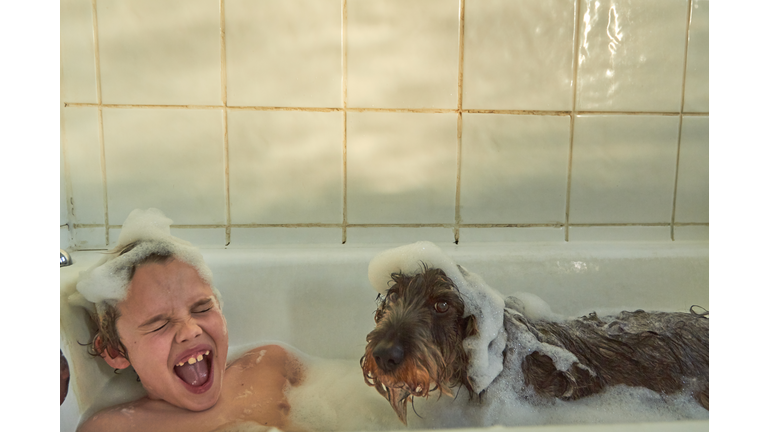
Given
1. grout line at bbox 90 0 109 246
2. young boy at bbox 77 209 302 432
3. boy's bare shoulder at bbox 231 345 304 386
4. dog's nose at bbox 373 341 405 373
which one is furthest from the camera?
grout line at bbox 90 0 109 246

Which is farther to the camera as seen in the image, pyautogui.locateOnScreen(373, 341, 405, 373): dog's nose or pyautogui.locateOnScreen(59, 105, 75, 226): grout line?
pyautogui.locateOnScreen(59, 105, 75, 226): grout line

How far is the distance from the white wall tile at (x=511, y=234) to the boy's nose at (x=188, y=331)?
669mm

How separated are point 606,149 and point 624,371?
0.63 meters


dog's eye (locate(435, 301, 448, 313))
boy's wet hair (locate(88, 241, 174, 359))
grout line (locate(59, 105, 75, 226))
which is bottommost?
boy's wet hair (locate(88, 241, 174, 359))

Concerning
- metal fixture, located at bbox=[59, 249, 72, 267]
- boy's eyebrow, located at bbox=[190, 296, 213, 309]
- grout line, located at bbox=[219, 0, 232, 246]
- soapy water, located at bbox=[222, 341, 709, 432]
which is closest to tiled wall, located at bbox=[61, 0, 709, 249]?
grout line, located at bbox=[219, 0, 232, 246]

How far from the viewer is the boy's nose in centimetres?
83

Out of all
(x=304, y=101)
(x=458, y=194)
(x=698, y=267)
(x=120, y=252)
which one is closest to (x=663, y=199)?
(x=698, y=267)

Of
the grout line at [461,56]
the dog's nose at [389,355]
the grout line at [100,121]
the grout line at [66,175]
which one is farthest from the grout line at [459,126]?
the grout line at [66,175]

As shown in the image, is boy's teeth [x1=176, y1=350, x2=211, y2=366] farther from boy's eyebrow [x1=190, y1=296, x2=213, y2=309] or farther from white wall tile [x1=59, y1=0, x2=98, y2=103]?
white wall tile [x1=59, y1=0, x2=98, y2=103]

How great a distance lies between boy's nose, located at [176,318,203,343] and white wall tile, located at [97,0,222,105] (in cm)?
56

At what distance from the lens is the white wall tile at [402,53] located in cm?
110

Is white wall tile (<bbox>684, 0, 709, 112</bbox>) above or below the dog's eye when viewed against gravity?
above

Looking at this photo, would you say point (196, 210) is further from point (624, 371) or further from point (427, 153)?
point (624, 371)

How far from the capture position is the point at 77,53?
3.53 ft
